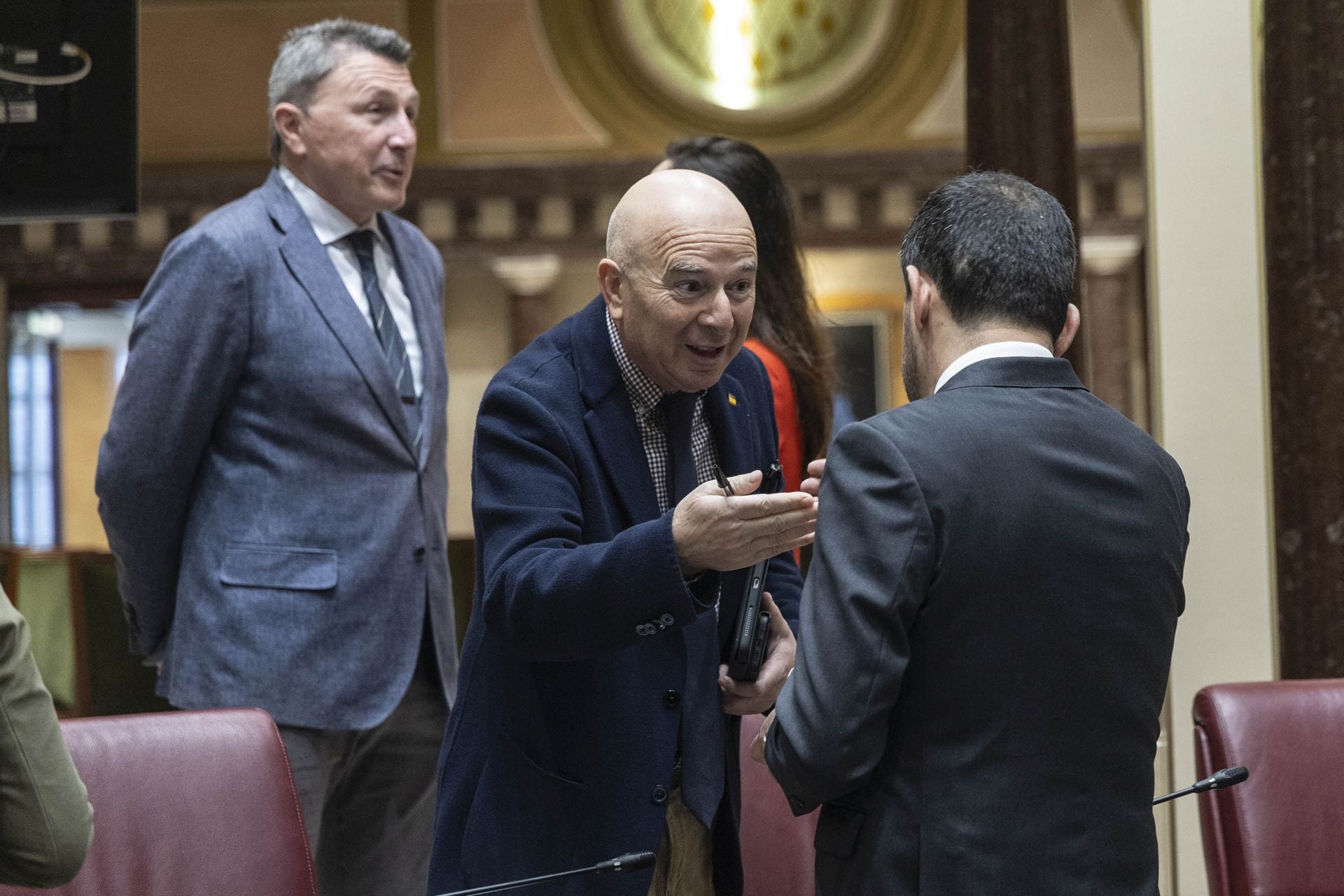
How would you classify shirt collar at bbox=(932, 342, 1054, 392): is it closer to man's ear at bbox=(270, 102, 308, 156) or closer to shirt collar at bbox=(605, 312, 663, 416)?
shirt collar at bbox=(605, 312, 663, 416)

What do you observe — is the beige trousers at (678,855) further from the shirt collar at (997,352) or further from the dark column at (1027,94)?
the dark column at (1027,94)

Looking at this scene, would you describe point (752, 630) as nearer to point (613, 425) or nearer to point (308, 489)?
point (613, 425)

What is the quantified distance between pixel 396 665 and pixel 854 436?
125 centimetres

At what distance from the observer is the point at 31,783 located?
1.29 meters

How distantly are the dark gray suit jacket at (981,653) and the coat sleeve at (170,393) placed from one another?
4.07 ft

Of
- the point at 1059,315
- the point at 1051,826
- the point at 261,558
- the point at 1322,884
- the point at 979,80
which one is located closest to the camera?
the point at 1051,826

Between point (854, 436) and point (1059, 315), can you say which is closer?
point (854, 436)

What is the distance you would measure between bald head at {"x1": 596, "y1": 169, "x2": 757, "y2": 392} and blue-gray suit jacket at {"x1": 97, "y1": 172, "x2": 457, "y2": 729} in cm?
83

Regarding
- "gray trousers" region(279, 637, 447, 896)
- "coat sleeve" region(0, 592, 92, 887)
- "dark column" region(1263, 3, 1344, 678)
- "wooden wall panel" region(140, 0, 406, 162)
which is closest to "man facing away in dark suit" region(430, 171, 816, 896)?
"coat sleeve" region(0, 592, 92, 887)

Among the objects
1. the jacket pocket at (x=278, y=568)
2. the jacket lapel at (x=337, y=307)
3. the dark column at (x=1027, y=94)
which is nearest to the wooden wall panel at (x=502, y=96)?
the dark column at (x=1027, y=94)

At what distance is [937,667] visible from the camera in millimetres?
1406

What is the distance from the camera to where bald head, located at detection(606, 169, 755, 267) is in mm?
1664

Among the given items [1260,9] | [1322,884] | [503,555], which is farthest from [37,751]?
[1260,9]

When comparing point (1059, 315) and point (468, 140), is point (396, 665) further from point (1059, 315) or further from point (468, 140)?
point (468, 140)
